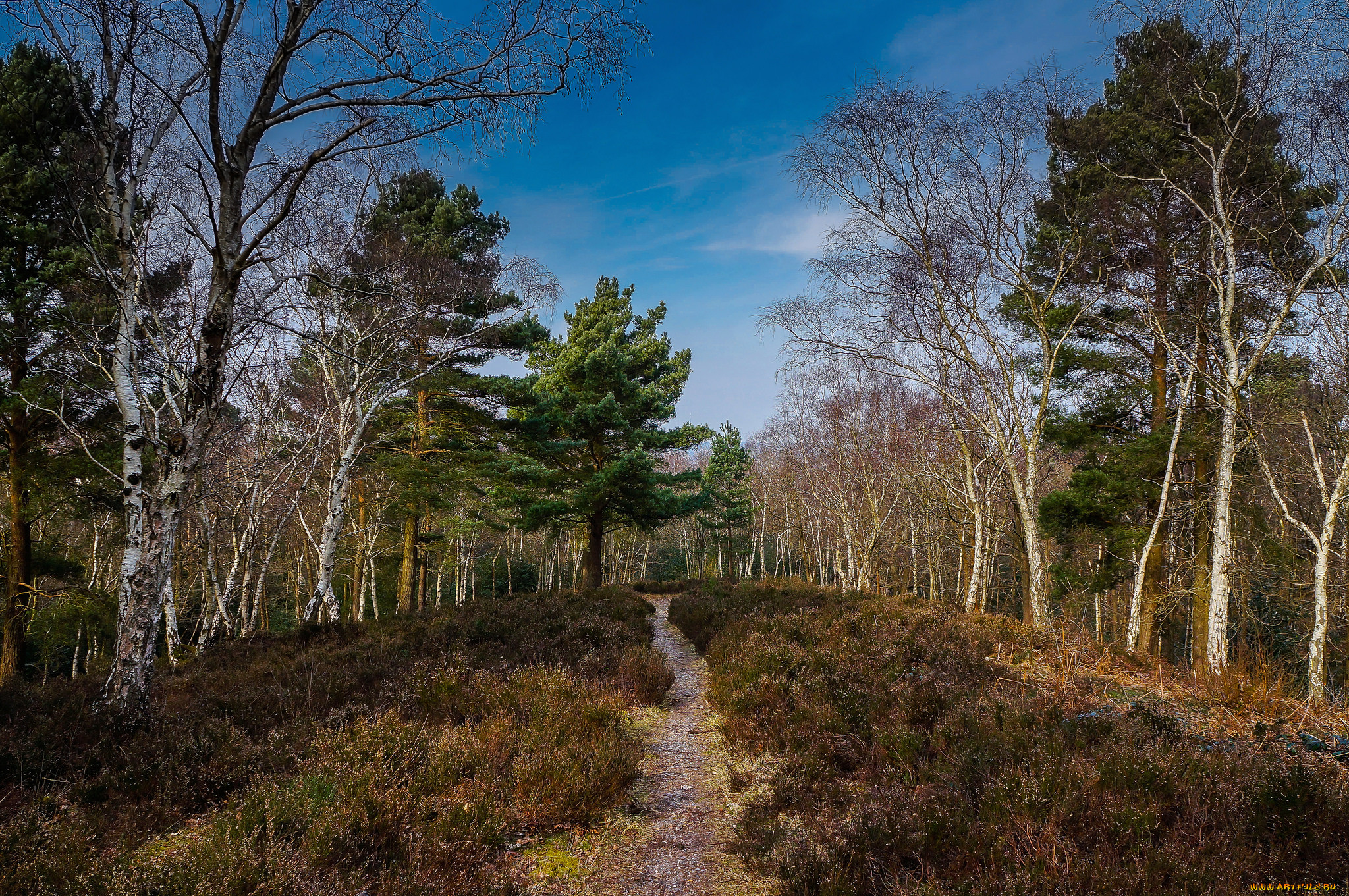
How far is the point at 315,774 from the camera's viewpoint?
14.0 feet

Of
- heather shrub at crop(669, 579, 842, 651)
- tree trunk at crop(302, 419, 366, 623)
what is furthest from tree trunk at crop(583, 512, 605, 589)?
tree trunk at crop(302, 419, 366, 623)

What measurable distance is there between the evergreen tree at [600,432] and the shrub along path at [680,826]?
11.3 metres

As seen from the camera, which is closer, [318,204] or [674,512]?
[318,204]

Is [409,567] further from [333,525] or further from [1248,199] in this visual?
[1248,199]

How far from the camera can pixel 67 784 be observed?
417 centimetres

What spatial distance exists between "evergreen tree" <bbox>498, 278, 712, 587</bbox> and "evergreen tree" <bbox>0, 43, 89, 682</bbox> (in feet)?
30.0

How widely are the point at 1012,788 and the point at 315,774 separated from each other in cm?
→ 491

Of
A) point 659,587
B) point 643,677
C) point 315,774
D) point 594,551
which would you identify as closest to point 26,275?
point 315,774

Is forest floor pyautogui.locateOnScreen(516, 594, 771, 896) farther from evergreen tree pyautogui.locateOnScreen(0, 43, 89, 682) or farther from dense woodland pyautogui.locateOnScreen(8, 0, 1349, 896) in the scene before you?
evergreen tree pyautogui.locateOnScreen(0, 43, 89, 682)

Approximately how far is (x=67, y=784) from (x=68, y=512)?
1109 centimetres


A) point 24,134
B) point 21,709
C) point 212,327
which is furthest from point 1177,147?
point 24,134

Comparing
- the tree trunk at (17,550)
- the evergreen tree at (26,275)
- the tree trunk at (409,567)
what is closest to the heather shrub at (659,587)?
the tree trunk at (409,567)

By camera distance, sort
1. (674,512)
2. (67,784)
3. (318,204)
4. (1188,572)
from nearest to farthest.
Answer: (67,784) < (318,204) < (1188,572) < (674,512)

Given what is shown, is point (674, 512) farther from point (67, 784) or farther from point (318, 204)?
point (67, 784)
